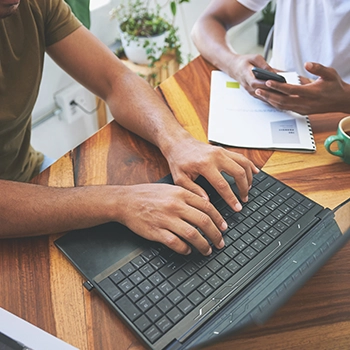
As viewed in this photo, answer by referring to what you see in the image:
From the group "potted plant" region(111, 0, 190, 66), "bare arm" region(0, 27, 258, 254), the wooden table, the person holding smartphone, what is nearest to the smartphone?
the person holding smartphone

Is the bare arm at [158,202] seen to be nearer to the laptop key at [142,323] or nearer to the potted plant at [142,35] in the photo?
the laptop key at [142,323]

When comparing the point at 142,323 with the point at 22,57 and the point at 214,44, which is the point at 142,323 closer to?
the point at 22,57

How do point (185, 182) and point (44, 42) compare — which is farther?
point (44, 42)

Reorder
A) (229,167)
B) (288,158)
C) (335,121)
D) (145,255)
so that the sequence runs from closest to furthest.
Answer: (145,255) → (229,167) → (288,158) → (335,121)

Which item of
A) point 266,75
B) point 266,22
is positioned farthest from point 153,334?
point 266,22

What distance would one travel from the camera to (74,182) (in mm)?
858

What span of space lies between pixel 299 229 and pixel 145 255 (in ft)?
0.89

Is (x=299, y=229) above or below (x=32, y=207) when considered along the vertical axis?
below

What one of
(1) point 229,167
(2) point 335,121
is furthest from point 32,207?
(2) point 335,121

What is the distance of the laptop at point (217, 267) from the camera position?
50 cm

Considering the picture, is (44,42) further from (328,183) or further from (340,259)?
(340,259)

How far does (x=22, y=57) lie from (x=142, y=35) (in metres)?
0.96

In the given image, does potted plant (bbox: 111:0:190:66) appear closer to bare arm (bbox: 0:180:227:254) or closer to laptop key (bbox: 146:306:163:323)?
bare arm (bbox: 0:180:227:254)

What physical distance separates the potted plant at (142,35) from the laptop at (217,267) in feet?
4.01
